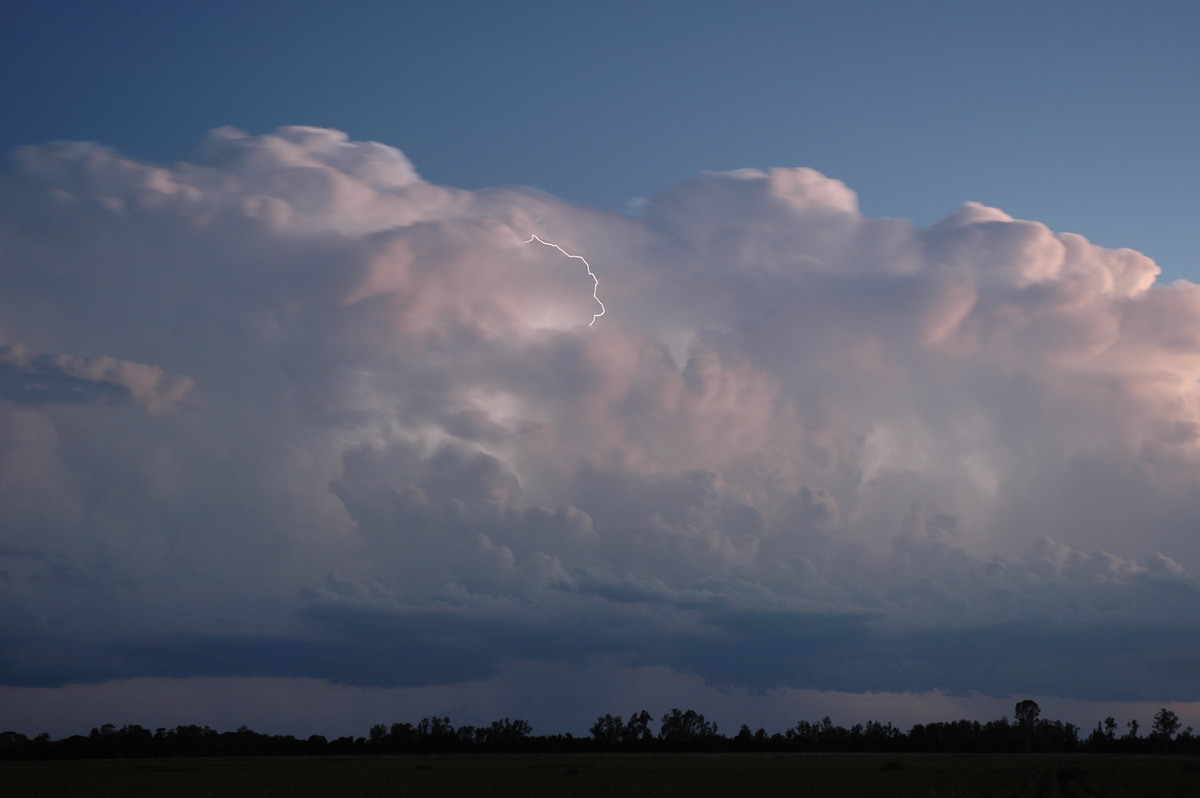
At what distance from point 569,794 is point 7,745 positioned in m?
181

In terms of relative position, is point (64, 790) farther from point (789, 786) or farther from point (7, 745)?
point (7, 745)

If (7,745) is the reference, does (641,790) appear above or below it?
above

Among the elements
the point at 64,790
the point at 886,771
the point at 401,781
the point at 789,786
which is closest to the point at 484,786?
the point at 401,781

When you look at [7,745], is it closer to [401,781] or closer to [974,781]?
[401,781]

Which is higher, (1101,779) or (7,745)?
(1101,779)

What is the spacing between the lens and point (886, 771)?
401ft

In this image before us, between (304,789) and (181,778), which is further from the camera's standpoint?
(181,778)

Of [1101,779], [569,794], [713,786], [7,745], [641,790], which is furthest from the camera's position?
[7,745]

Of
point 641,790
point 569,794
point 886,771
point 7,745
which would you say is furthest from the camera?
point 7,745

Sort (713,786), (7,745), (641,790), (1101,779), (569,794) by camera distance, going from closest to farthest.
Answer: (569,794)
(641,790)
(713,786)
(1101,779)
(7,745)

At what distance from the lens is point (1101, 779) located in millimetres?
103125

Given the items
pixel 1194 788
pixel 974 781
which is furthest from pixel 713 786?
pixel 1194 788

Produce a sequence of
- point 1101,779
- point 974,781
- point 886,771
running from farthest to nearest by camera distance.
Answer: point 886,771
point 1101,779
point 974,781

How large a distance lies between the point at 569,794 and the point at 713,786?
63.0ft
